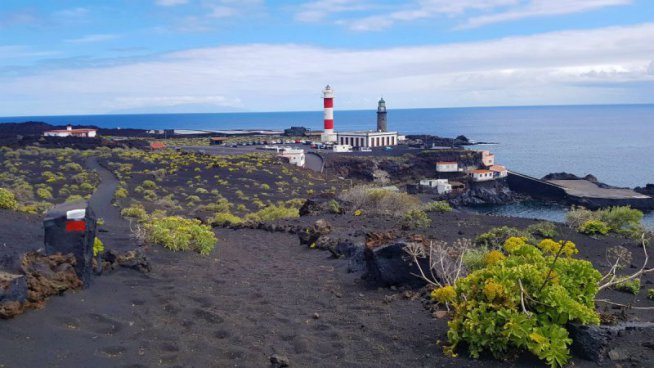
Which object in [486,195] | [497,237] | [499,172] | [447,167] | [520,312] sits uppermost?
[520,312]

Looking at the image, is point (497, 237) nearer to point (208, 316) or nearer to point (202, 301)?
point (202, 301)

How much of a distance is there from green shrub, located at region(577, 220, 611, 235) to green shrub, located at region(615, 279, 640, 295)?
636cm

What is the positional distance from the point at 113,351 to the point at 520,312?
4.19m

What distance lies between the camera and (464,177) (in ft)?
192

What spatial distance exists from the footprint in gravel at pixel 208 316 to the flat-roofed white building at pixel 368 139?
7213cm

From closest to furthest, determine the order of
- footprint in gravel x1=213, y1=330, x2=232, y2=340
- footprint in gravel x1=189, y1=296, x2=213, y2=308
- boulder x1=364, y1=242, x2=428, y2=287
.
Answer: footprint in gravel x1=213, y1=330, x2=232, y2=340, footprint in gravel x1=189, y1=296, x2=213, y2=308, boulder x1=364, y1=242, x2=428, y2=287

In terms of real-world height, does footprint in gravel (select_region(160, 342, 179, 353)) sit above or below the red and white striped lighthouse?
below

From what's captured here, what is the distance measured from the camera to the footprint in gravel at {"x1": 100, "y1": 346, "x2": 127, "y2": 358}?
18.6ft

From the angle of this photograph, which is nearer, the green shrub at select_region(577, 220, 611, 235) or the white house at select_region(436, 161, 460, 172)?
the green shrub at select_region(577, 220, 611, 235)

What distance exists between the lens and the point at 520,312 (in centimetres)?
557

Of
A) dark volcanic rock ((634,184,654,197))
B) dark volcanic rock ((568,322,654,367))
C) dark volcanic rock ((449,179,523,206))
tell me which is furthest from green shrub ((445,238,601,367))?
dark volcanic rock ((634,184,654,197))

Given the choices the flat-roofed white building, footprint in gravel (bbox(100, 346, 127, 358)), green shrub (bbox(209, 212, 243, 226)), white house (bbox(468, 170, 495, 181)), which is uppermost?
the flat-roofed white building

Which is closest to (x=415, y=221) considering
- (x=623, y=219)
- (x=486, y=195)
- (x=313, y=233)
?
(x=313, y=233)

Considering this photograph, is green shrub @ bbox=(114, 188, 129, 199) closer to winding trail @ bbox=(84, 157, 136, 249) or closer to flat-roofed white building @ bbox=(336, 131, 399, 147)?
winding trail @ bbox=(84, 157, 136, 249)
